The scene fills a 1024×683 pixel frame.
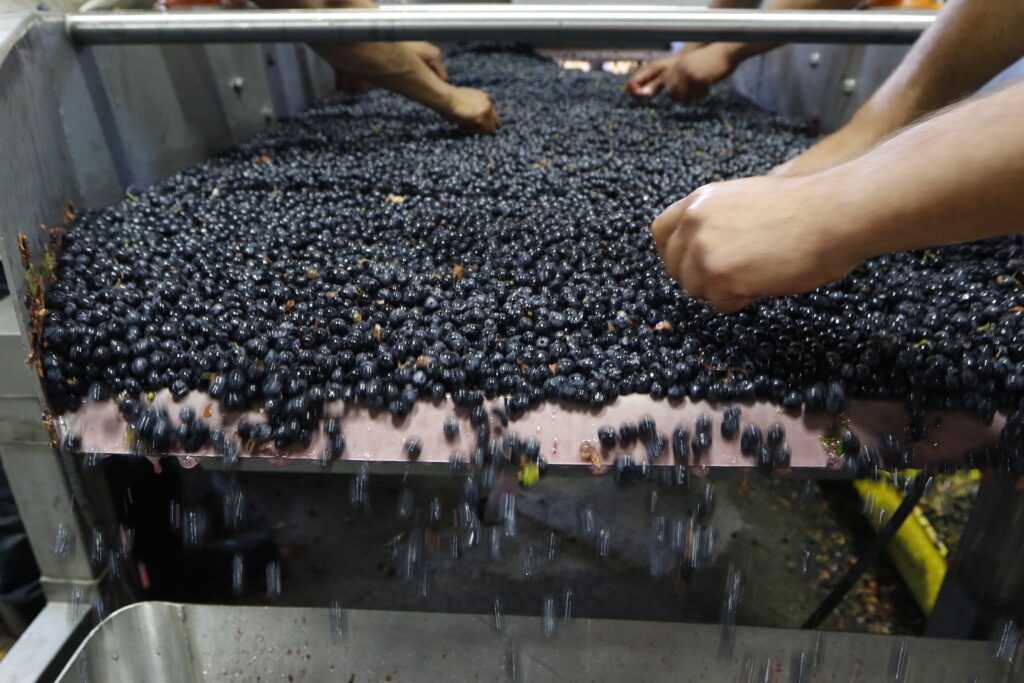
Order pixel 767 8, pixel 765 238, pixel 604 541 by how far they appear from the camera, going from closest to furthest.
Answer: pixel 765 238
pixel 604 541
pixel 767 8

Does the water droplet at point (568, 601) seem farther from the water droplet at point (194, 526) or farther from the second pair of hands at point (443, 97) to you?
the second pair of hands at point (443, 97)

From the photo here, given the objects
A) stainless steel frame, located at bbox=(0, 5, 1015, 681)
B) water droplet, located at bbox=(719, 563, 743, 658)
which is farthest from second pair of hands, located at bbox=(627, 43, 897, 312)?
water droplet, located at bbox=(719, 563, 743, 658)

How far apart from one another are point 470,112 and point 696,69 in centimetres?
92

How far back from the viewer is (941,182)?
64cm

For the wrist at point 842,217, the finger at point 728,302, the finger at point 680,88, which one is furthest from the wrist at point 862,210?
the finger at point 680,88

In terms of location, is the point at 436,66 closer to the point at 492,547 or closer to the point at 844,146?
the point at 844,146

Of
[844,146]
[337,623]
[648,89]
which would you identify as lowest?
[337,623]

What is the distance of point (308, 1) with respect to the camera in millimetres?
1822

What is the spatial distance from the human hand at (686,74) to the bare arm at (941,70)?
45.4 inches

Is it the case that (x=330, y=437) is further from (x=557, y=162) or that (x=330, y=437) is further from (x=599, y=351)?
(x=557, y=162)

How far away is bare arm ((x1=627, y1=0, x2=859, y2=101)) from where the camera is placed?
235cm

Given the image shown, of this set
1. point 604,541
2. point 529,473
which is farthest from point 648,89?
point 529,473

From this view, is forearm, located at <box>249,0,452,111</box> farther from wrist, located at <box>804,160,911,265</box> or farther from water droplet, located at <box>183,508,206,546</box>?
wrist, located at <box>804,160,911,265</box>

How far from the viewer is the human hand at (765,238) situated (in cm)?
71
